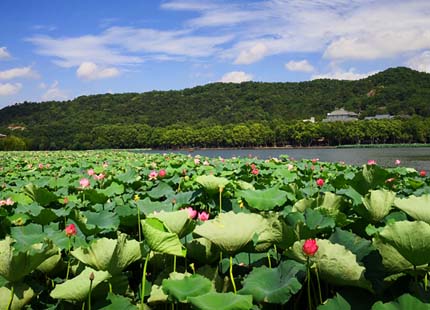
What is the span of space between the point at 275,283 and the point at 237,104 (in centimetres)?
10783

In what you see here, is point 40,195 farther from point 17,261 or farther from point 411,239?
point 411,239

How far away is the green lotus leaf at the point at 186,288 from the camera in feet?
4.27

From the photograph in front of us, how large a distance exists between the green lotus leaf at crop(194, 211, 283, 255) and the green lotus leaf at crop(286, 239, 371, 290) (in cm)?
18

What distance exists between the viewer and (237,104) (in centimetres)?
10838

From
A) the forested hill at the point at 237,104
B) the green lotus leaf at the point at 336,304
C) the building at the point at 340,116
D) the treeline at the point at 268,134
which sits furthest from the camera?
the building at the point at 340,116

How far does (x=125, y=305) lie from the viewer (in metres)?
1.43

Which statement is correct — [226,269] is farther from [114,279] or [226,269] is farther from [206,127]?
[206,127]

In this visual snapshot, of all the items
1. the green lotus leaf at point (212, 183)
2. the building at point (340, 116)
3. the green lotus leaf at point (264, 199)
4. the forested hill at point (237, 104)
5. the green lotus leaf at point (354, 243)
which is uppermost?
the forested hill at point (237, 104)

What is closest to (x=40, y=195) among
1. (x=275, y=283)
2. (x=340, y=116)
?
(x=275, y=283)

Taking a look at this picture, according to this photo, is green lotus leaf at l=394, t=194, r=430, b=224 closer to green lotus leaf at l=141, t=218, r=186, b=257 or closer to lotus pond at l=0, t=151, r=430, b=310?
lotus pond at l=0, t=151, r=430, b=310

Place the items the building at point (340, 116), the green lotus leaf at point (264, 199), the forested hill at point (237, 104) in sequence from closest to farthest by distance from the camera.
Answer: the green lotus leaf at point (264, 199) → the forested hill at point (237, 104) → the building at point (340, 116)

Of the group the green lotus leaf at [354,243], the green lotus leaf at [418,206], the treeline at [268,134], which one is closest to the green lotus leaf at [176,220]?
the green lotus leaf at [354,243]

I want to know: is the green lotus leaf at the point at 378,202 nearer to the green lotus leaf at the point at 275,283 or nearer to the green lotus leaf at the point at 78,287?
the green lotus leaf at the point at 275,283

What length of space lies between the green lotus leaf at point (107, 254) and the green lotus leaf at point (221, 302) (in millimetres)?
378
